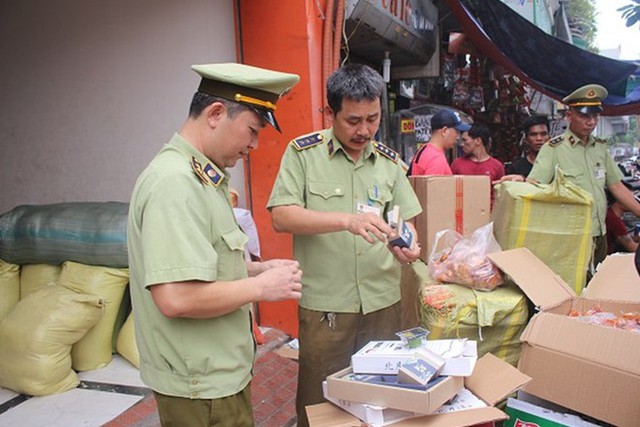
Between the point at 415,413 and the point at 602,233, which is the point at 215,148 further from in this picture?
the point at 602,233

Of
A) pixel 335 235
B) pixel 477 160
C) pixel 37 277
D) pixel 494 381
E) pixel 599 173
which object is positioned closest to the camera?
pixel 494 381

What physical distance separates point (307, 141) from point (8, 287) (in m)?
2.49

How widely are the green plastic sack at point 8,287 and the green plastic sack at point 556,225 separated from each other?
10.7ft

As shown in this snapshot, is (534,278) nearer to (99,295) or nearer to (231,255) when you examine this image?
(231,255)

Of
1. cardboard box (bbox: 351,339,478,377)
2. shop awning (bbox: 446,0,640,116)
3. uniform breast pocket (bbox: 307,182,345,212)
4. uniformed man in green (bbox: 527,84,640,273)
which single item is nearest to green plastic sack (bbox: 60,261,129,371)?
uniform breast pocket (bbox: 307,182,345,212)

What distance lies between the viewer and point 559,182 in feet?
9.33

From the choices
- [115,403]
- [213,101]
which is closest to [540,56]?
[213,101]

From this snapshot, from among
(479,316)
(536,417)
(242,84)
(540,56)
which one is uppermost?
(540,56)

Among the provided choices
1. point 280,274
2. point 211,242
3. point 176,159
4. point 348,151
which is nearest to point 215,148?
point 176,159

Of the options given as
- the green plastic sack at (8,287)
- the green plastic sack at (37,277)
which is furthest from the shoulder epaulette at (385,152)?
the green plastic sack at (8,287)

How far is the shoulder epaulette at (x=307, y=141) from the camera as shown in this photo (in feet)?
7.46

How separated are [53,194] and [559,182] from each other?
3948mm

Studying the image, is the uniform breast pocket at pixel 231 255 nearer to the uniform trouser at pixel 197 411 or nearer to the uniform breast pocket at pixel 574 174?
the uniform trouser at pixel 197 411

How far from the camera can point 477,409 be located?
1683mm
